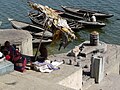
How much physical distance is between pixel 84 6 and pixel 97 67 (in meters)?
23.1

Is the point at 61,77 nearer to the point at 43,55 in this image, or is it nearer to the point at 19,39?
the point at 43,55

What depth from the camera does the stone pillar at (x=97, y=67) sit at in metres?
11.6

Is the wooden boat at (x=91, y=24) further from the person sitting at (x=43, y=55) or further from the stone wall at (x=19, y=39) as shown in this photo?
the person sitting at (x=43, y=55)

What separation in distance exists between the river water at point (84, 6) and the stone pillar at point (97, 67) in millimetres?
11688

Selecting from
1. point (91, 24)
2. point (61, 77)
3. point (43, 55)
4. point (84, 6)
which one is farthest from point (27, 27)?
point (61, 77)

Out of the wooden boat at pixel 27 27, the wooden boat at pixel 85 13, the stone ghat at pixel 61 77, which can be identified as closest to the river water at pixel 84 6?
the wooden boat at pixel 85 13

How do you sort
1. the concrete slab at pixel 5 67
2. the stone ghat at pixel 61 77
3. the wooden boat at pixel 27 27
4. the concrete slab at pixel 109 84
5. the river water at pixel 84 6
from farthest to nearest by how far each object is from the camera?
the river water at pixel 84 6 < the wooden boat at pixel 27 27 < the concrete slab at pixel 109 84 < the concrete slab at pixel 5 67 < the stone ghat at pixel 61 77

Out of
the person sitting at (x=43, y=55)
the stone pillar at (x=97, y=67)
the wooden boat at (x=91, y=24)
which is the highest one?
the person sitting at (x=43, y=55)

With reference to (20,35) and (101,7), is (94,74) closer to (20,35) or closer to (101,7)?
(20,35)

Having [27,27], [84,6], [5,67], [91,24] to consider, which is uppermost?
[5,67]

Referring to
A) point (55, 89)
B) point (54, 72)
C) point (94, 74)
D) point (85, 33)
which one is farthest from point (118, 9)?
point (55, 89)

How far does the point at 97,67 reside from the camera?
1174 cm

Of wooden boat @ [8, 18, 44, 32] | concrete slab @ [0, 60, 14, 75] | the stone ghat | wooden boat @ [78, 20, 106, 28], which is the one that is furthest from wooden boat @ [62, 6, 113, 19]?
concrete slab @ [0, 60, 14, 75]

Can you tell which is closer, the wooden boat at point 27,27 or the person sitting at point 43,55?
the person sitting at point 43,55
